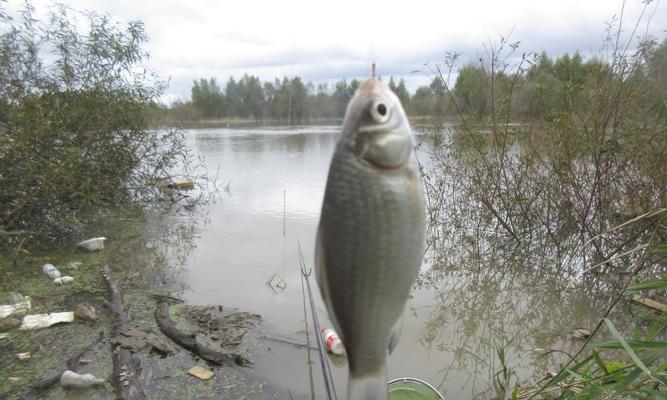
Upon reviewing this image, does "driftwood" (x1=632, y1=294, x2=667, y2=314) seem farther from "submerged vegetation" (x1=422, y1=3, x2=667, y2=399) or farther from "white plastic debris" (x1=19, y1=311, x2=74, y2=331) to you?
"white plastic debris" (x1=19, y1=311, x2=74, y2=331)

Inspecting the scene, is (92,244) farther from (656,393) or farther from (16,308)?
(656,393)

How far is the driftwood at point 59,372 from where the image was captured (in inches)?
152

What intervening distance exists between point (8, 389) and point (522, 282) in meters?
6.33

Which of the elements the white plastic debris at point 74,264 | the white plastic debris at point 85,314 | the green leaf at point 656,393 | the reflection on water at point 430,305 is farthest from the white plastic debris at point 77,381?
the green leaf at point 656,393

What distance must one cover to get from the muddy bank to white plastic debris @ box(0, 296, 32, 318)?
0.11 metres

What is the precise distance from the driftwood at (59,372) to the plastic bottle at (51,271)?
2.10 meters

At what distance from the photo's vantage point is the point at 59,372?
4133 mm

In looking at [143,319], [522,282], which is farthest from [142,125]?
[522,282]

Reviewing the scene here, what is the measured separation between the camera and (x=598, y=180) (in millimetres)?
6043

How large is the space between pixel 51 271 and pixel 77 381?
309 centimetres

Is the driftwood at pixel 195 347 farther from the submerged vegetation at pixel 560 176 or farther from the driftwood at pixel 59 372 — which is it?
the submerged vegetation at pixel 560 176

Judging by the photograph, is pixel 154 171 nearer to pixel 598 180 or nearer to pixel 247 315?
pixel 247 315

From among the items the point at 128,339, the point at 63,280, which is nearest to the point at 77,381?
the point at 128,339

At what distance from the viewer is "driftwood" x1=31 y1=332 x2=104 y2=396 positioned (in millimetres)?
3869
